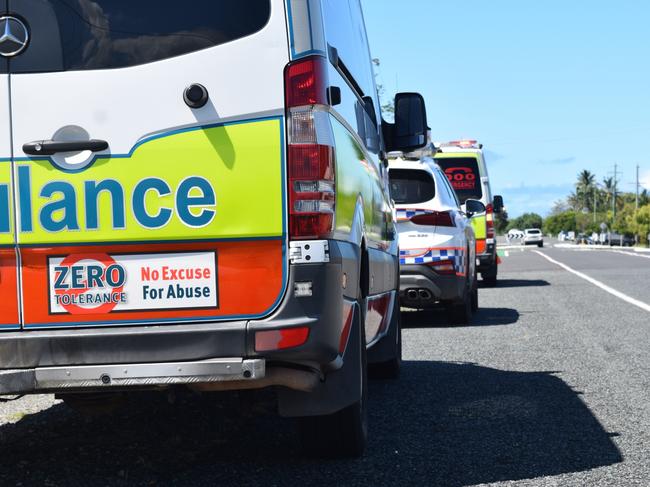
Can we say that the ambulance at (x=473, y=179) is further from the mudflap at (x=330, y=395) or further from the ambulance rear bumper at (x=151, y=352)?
the ambulance rear bumper at (x=151, y=352)

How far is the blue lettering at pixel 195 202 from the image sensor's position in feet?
13.5

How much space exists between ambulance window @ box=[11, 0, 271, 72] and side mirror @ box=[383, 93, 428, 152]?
8.97 ft

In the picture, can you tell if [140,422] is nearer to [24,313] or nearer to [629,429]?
[24,313]

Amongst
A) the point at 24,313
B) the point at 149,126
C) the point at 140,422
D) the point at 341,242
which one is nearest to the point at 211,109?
the point at 149,126

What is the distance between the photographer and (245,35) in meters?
4.18

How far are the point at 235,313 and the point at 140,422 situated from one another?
2.48 m

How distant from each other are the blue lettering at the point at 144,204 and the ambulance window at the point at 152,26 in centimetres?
47

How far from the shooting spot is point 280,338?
13.5 ft

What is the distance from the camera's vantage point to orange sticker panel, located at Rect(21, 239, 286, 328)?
4.13m

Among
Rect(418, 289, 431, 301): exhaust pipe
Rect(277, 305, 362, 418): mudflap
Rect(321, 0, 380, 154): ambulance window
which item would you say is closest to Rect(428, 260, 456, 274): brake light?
Rect(418, 289, 431, 301): exhaust pipe

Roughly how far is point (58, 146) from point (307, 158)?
94cm

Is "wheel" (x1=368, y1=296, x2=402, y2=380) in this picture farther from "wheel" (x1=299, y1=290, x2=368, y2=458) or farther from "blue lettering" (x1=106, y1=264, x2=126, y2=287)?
"blue lettering" (x1=106, y1=264, x2=126, y2=287)

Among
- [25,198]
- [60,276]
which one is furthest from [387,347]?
[25,198]

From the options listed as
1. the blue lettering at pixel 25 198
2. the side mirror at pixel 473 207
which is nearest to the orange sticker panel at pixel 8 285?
the blue lettering at pixel 25 198
